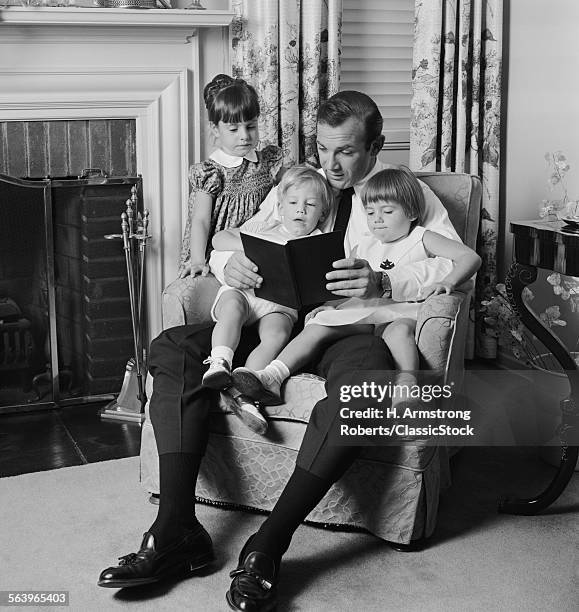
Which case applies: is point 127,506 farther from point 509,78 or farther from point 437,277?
point 509,78

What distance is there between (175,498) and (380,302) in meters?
0.75

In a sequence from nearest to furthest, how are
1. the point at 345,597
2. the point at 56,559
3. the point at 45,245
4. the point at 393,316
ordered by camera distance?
the point at 345,597 < the point at 56,559 < the point at 393,316 < the point at 45,245

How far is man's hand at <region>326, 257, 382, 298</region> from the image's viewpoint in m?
2.16

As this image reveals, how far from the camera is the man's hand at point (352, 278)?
216cm

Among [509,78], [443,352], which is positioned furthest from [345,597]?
[509,78]

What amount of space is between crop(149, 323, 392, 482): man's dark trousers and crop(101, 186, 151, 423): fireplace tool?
86cm

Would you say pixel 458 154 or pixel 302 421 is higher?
pixel 458 154

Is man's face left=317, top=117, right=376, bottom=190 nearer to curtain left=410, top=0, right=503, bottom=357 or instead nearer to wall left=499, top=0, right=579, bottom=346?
curtain left=410, top=0, right=503, bottom=357

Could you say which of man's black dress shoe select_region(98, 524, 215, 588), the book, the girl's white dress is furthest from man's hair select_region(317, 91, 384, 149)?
man's black dress shoe select_region(98, 524, 215, 588)

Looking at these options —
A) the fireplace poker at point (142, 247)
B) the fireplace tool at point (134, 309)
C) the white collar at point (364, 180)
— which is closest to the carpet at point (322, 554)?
the fireplace tool at point (134, 309)

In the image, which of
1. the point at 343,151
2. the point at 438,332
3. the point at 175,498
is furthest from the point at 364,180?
the point at 175,498

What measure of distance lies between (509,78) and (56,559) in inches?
100.0

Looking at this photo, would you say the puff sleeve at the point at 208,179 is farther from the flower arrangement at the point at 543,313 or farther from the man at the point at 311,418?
the flower arrangement at the point at 543,313

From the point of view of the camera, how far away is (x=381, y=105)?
351 cm
